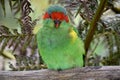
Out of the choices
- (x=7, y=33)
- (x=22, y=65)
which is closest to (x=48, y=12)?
(x=7, y=33)

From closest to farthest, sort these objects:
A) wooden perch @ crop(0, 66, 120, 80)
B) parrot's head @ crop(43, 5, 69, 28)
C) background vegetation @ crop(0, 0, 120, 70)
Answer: wooden perch @ crop(0, 66, 120, 80), parrot's head @ crop(43, 5, 69, 28), background vegetation @ crop(0, 0, 120, 70)

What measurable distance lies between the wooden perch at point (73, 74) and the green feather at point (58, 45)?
3.5 inches

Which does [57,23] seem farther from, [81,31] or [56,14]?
[81,31]

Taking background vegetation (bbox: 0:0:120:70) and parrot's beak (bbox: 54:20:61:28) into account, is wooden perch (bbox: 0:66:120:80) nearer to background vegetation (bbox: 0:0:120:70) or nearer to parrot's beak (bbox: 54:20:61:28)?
parrot's beak (bbox: 54:20:61:28)

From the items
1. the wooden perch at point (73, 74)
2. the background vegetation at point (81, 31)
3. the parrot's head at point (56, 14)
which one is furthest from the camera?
the background vegetation at point (81, 31)

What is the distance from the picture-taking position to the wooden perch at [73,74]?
3.34 ft

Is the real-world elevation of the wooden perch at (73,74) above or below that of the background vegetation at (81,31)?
below

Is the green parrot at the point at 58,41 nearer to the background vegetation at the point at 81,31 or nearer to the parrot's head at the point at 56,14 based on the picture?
the parrot's head at the point at 56,14

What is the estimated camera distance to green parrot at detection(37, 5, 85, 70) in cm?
120

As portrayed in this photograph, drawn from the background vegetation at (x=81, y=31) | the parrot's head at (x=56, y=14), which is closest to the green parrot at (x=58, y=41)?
the parrot's head at (x=56, y=14)

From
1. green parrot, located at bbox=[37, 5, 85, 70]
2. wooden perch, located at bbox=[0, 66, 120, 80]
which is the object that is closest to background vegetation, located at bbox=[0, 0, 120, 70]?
green parrot, located at bbox=[37, 5, 85, 70]

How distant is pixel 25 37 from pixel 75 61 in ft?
1.04

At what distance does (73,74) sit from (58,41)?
19 cm

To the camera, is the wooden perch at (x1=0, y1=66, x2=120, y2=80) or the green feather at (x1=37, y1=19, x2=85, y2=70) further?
the green feather at (x1=37, y1=19, x2=85, y2=70)
